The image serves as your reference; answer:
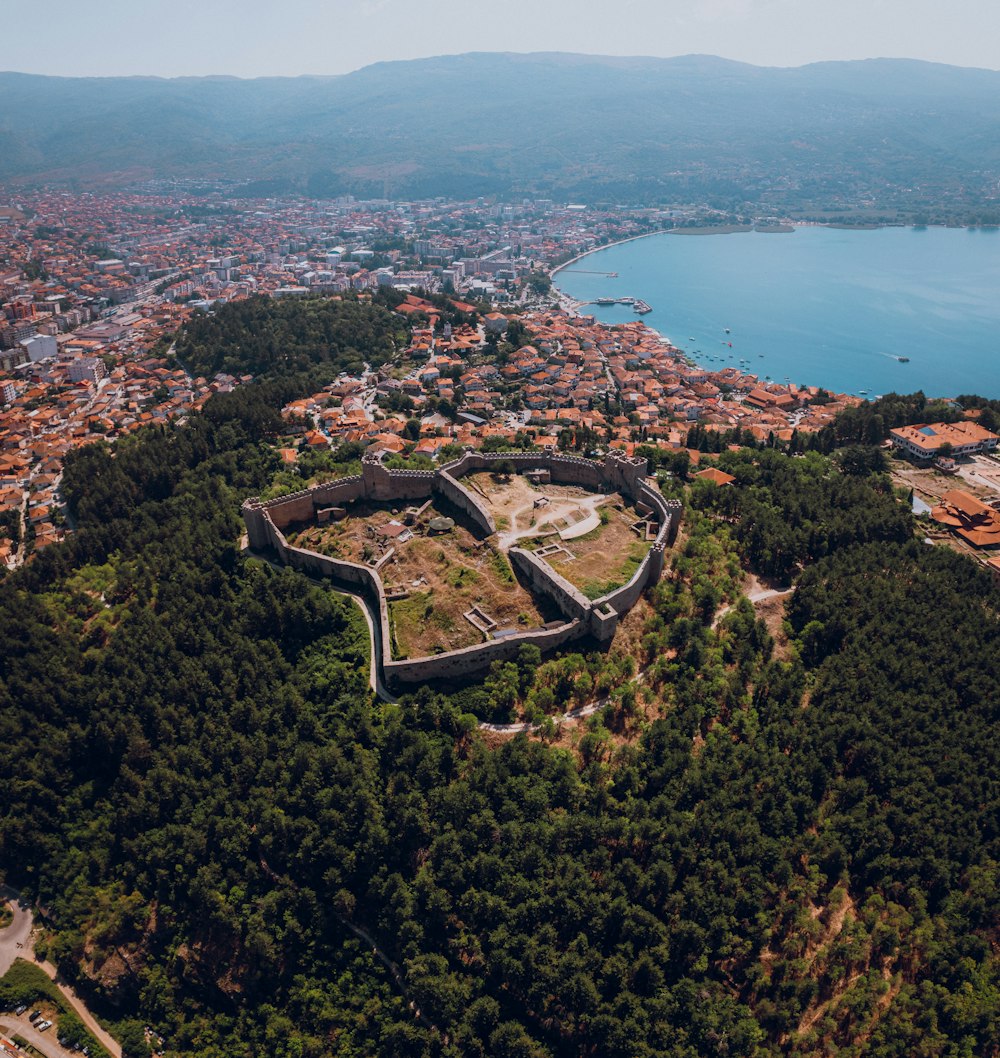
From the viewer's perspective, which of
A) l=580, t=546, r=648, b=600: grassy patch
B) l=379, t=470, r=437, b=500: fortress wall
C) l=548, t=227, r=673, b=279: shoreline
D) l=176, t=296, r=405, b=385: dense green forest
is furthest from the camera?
l=548, t=227, r=673, b=279: shoreline

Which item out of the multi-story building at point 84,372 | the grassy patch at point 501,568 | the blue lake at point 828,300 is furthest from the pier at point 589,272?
the grassy patch at point 501,568

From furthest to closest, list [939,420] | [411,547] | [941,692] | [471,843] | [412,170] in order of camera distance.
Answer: [412,170] → [939,420] → [411,547] → [941,692] → [471,843]

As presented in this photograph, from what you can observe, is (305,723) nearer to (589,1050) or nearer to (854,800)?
(589,1050)

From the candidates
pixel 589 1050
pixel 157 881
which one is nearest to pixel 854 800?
pixel 589 1050

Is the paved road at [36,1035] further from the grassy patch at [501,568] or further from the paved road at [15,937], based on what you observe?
the grassy patch at [501,568]

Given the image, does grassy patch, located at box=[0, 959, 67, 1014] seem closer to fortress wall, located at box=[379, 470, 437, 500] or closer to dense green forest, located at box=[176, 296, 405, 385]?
fortress wall, located at box=[379, 470, 437, 500]

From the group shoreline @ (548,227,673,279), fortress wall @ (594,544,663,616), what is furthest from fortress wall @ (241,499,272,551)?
shoreline @ (548,227,673,279)

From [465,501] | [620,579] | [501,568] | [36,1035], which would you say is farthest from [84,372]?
[620,579]
